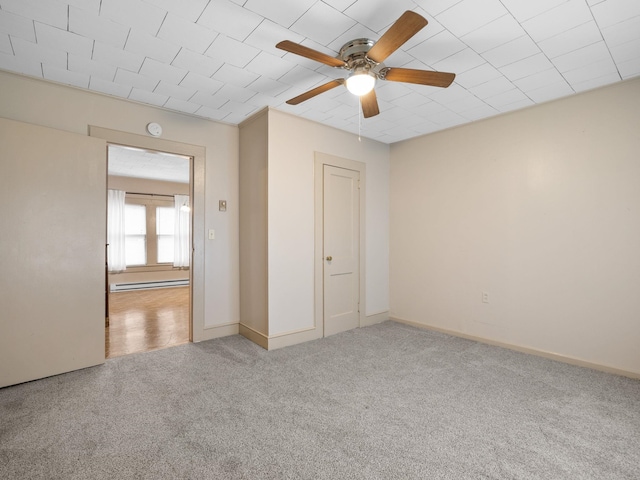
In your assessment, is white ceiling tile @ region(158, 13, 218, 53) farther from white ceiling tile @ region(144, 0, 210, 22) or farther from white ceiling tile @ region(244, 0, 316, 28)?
white ceiling tile @ region(244, 0, 316, 28)

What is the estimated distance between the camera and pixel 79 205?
2898 millimetres

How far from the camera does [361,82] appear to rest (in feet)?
7.18

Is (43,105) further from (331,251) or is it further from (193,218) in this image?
(331,251)

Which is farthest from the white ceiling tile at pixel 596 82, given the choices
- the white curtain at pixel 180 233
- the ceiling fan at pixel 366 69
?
the white curtain at pixel 180 233

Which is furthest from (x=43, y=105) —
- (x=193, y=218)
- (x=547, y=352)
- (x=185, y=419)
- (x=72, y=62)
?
(x=547, y=352)

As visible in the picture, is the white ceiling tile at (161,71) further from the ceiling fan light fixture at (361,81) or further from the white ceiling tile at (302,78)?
the ceiling fan light fixture at (361,81)

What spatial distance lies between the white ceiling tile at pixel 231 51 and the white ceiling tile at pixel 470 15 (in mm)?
1322

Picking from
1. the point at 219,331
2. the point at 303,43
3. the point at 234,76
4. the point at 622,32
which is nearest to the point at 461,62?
the point at 622,32

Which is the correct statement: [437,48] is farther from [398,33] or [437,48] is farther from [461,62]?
[398,33]

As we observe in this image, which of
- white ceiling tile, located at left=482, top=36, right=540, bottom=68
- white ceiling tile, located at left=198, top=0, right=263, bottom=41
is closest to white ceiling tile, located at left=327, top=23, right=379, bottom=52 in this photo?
white ceiling tile, located at left=198, top=0, right=263, bottom=41

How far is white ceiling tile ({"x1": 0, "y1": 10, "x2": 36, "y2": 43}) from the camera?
6.58ft

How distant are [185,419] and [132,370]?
1.13 metres

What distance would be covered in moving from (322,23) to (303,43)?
269mm

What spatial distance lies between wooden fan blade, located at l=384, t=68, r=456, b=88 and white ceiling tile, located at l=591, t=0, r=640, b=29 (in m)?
0.91
